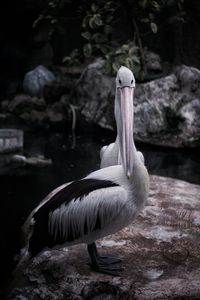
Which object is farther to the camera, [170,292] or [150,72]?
[150,72]

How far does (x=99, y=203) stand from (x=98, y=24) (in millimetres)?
5561

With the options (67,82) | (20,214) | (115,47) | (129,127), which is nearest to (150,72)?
(115,47)

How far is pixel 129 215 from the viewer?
2842mm

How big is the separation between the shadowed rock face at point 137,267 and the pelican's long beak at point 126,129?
64 centimetres

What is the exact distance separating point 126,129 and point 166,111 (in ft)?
14.7

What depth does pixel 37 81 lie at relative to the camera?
9375 mm

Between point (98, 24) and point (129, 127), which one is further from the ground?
point (98, 24)

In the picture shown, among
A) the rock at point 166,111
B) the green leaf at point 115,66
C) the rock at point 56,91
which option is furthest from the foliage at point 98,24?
the rock at point 56,91

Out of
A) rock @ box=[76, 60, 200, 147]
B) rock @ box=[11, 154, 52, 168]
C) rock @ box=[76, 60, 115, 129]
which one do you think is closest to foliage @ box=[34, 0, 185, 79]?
rock @ box=[76, 60, 115, 129]

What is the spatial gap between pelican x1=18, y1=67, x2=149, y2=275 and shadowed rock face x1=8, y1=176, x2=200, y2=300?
0.44ft

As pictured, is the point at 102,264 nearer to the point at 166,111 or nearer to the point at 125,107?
the point at 125,107

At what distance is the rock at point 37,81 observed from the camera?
9.34 meters

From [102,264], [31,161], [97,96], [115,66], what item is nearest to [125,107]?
[102,264]

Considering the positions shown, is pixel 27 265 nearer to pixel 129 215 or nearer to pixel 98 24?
pixel 129 215
